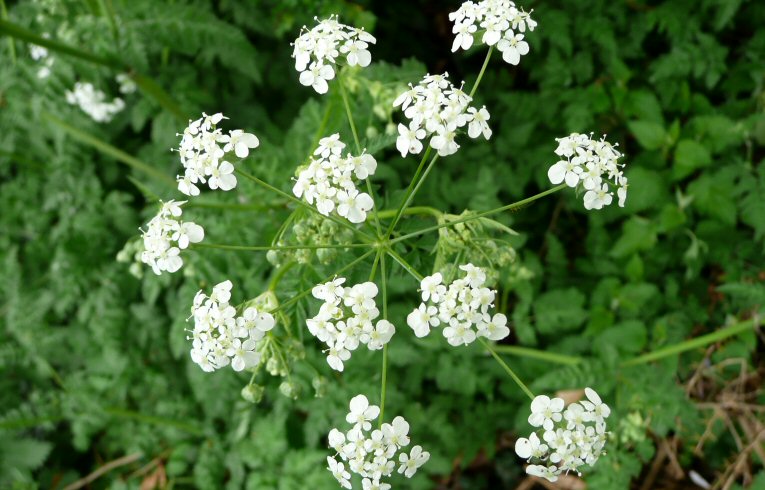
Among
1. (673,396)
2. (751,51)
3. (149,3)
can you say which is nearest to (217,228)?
(149,3)

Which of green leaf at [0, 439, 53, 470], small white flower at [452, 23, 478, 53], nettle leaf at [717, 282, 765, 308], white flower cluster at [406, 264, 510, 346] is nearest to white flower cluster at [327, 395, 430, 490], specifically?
white flower cluster at [406, 264, 510, 346]

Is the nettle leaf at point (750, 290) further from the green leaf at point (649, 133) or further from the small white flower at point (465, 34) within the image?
the small white flower at point (465, 34)

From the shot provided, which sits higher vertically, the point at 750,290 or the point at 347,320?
the point at 347,320

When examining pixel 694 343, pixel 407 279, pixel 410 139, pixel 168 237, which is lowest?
pixel 694 343

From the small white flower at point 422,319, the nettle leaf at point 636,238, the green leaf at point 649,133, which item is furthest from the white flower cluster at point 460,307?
the green leaf at point 649,133

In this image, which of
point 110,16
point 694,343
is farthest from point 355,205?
point 694,343

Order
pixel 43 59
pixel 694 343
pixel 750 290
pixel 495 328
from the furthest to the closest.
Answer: pixel 43 59 → pixel 694 343 → pixel 750 290 → pixel 495 328

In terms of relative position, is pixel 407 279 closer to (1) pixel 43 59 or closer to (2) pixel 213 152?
(2) pixel 213 152

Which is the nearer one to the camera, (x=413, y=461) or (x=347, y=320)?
(x=347, y=320)
